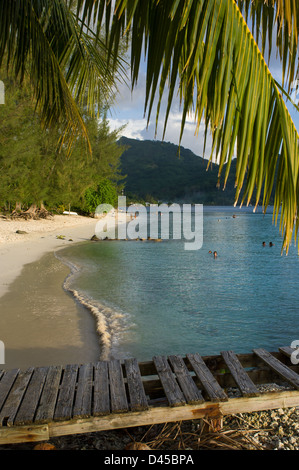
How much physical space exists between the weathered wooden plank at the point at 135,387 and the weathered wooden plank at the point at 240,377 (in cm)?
91

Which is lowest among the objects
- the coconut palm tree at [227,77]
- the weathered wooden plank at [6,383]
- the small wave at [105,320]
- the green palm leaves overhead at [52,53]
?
the small wave at [105,320]

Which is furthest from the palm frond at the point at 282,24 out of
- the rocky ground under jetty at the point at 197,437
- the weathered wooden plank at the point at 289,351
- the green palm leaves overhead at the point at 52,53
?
the weathered wooden plank at the point at 289,351

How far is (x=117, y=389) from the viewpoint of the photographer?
3.37m

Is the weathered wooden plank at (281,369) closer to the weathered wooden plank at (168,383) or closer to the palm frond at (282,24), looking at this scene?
the weathered wooden plank at (168,383)

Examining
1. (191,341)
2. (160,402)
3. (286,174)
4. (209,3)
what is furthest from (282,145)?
(191,341)

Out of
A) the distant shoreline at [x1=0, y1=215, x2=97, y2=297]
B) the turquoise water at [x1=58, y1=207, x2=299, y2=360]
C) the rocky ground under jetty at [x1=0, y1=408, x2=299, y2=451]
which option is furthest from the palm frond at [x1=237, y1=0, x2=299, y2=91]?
the distant shoreline at [x1=0, y1=215, x2=97, y2=297]

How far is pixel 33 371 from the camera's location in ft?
12.6

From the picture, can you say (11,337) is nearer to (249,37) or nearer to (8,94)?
(249,37)

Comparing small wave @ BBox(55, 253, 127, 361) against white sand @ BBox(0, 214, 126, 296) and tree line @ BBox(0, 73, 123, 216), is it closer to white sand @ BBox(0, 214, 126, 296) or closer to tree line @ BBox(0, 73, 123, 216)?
white sand @ BBox(0, 214, 126, 296)

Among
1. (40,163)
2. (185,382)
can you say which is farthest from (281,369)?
(40,163)

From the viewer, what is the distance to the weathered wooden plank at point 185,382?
318 centimetres

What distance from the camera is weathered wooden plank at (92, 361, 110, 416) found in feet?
9.92

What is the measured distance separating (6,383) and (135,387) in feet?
4.12

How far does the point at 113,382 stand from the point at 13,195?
26933 mm
